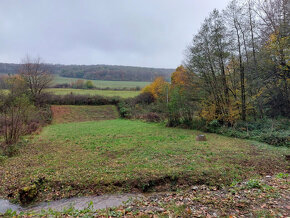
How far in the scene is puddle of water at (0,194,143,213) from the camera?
5.08m

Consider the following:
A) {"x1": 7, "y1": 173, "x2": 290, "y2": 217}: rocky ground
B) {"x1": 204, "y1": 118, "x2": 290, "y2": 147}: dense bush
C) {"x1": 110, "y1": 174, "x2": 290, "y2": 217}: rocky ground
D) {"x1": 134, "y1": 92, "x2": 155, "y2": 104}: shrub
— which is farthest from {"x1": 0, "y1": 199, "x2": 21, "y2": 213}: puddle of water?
{"x1": 134, "y1": 92, "x2": 155, "y2": 104}: shrub

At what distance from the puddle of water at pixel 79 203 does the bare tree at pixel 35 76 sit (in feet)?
89.4

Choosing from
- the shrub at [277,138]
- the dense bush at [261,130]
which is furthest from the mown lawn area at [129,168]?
the dense bush at [261,130]

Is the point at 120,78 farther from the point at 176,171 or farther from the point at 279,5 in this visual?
the point at 176,171

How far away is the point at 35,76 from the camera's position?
2830cm

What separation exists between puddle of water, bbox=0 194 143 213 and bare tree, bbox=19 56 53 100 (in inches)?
1073

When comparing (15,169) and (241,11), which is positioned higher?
(241,11)

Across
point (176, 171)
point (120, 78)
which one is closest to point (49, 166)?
point (176, 171)

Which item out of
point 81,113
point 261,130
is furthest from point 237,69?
point 81,113

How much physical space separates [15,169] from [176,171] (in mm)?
7407

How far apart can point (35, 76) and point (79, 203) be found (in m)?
29.6

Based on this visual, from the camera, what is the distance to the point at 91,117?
32.1 m

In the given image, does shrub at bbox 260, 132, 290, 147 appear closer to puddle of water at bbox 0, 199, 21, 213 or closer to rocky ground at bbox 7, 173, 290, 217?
rocky ground at bbox 7, 173, 290, 217

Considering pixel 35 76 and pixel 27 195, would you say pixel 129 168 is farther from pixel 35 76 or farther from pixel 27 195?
pixel 35 76
